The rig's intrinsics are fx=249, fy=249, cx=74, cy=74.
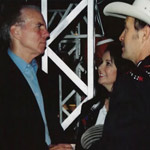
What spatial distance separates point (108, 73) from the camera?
3482 millimetres

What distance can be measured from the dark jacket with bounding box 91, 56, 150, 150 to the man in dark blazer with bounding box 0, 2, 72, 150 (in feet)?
2.65

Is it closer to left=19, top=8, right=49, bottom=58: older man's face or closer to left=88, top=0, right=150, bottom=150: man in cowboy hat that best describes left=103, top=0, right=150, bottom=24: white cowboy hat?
left=88, top=0, right=150, bottom=150: man in cowboy hat

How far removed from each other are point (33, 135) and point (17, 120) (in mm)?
193

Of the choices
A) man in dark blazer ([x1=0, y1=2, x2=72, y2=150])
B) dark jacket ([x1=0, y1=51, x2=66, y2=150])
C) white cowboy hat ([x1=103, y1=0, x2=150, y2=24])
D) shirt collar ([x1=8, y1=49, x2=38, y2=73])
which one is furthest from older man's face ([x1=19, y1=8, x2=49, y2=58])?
white cowboy hat ([x1=103, y1=0, x2=150, y2=24])

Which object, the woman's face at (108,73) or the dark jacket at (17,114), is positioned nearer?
the dark jacket at (17,114)

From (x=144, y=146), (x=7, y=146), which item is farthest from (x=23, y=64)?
(x=144, y=146)

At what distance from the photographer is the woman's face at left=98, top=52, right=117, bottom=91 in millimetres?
3476

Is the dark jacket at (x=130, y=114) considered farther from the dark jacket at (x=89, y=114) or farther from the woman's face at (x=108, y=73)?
the woman's face at (x=108, y=73)

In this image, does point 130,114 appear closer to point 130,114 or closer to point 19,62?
point 130,114

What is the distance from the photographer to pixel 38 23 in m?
2.54

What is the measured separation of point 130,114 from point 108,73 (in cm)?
196

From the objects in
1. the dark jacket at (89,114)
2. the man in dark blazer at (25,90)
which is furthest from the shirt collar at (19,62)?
the dark jacket at (89,114)

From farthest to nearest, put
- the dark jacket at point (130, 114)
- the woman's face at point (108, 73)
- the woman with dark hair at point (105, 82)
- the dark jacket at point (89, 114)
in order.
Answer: the woman's face at point (108, 73), the woman with dark hair at point (105, 82), the dark jacket at point (89, 114), the dark jacket at point (130, 114)

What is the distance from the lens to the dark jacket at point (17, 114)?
2090 mm
